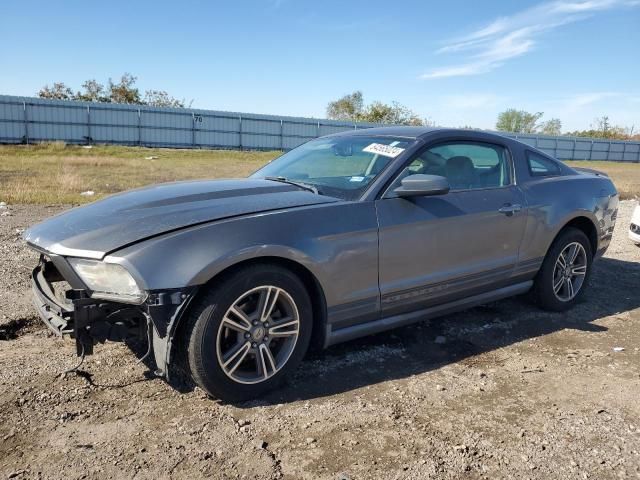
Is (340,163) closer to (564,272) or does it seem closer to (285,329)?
(285,329)

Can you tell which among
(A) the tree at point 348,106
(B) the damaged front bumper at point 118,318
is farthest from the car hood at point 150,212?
(A) the tree at point 348,106

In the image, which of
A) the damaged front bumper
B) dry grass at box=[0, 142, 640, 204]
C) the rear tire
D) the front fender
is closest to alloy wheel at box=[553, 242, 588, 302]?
the rear tire

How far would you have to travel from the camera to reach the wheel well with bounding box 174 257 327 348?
9.44 feet

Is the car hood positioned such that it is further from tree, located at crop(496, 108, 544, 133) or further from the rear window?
tree, located at crop(496, 108, 544, 133)

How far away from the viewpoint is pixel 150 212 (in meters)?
3.07

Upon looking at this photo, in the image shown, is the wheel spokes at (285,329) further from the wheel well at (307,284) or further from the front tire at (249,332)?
the wheel well at (307,284)

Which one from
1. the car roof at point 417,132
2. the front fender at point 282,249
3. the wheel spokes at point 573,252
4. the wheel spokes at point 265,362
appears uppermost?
the car roof at point 417,132

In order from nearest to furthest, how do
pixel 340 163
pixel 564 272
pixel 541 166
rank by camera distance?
pixel 340 163 → pixel 541 166 → pixel 564 272

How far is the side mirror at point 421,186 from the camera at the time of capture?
3463 mm

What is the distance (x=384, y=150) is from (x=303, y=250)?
119cm

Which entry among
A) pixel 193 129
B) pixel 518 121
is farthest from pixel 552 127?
pixel 193 129

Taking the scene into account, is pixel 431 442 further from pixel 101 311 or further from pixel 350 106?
pixel 350 106

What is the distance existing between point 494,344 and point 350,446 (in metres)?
1.85

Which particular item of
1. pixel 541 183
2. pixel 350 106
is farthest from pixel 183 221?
pixel 350 106
